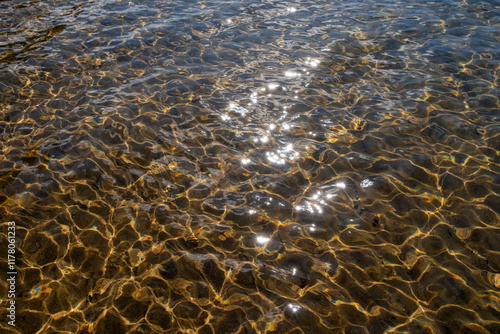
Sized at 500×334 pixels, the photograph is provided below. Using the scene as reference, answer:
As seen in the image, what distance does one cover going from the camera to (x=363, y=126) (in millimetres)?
5695

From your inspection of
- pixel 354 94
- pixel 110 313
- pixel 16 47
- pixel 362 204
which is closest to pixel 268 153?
pixel 362 204

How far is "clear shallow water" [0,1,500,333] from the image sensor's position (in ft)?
11.4

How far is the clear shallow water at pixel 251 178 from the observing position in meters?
3.48

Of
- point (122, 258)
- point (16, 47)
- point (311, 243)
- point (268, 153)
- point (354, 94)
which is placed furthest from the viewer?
point (16, 47)

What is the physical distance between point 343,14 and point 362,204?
7199 millimetres

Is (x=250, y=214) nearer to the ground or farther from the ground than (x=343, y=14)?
nearer to the ground

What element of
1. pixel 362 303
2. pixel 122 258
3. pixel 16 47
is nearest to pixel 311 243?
pixel 362 303

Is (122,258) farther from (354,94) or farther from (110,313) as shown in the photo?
(354,94)

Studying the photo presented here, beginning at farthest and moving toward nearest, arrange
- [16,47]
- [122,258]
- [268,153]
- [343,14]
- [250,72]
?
[343,14]
[16,47]
[250,72]
[268,153]
[122,258]

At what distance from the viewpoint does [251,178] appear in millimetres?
4879

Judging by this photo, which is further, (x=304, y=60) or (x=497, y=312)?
(x=304, y=60)

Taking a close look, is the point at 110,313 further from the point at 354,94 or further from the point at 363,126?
the point at 354,94

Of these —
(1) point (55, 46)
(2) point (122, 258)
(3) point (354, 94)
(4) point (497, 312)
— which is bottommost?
(4) point (497, 312)

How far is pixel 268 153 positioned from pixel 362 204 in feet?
5.67
